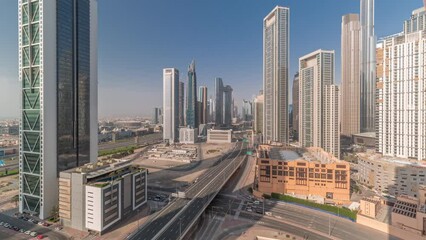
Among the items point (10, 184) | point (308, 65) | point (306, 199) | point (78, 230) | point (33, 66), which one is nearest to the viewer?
point (78, 230)

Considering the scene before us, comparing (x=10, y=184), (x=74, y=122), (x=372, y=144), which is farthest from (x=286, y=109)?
(x=10, y=184)

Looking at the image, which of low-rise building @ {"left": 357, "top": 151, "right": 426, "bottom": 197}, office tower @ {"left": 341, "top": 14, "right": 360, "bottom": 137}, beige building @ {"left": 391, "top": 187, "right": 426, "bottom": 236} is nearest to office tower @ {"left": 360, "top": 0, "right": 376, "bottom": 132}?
office tower @ {"left": 341, "top": 14, "right": 360, "bottom": 137}

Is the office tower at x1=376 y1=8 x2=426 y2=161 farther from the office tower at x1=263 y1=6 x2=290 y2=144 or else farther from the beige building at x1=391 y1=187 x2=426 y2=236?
the office tower at x1=263 y1=6 x2=290 y2=144

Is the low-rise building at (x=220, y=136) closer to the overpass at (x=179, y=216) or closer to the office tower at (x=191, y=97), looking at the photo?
the office tower at (x=191, y=97)

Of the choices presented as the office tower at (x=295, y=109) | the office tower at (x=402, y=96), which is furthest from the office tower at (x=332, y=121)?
the office tower at (x=295, y=109)

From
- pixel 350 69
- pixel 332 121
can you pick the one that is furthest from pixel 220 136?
pixel 350 69

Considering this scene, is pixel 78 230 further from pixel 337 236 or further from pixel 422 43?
pixel 422 43

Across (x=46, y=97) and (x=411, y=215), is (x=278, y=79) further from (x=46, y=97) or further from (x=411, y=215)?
(x=46, y=97)
